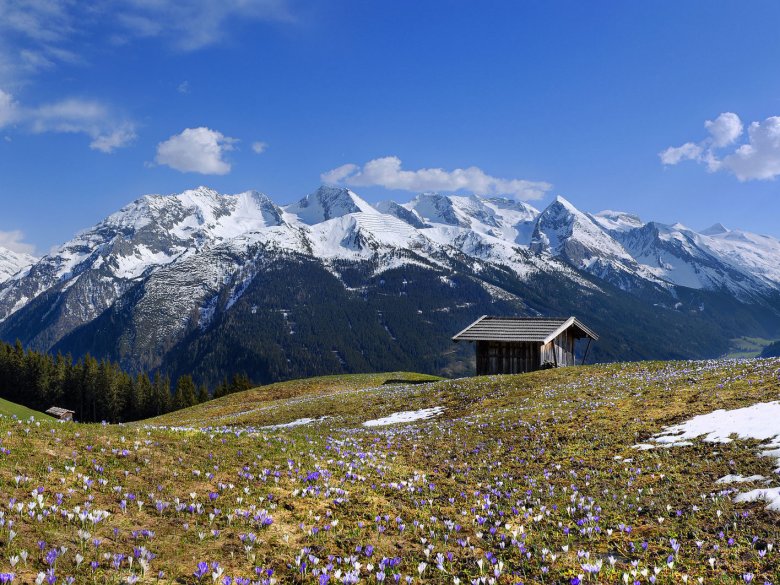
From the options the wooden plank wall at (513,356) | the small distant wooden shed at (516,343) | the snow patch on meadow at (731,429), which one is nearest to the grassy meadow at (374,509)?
the snow patch on meadow at (731,429)

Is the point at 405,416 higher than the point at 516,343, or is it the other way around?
the point at 516,343

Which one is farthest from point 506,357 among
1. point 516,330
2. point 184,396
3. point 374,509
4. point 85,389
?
point 85,389

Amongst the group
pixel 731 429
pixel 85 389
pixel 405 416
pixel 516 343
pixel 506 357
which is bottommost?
pixel 85 389

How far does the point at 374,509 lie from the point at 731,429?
1087 centimetres

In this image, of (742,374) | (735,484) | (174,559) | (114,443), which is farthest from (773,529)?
(742,374)

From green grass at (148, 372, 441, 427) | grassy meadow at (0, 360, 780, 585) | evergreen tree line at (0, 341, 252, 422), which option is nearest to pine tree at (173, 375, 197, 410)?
evergreen tree line at (0, 341, 252, 422)

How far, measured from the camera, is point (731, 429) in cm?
1438

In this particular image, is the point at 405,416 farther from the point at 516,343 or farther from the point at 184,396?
the point at 184,396

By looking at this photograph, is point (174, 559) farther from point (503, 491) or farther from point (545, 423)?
point (545, 423)

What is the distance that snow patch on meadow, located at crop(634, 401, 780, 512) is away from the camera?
41.2 ft

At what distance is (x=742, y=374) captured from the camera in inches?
942

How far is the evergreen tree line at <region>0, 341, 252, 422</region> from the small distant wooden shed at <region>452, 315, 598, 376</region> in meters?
72.3

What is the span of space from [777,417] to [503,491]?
866 cm

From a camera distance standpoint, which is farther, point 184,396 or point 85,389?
point 184,396
